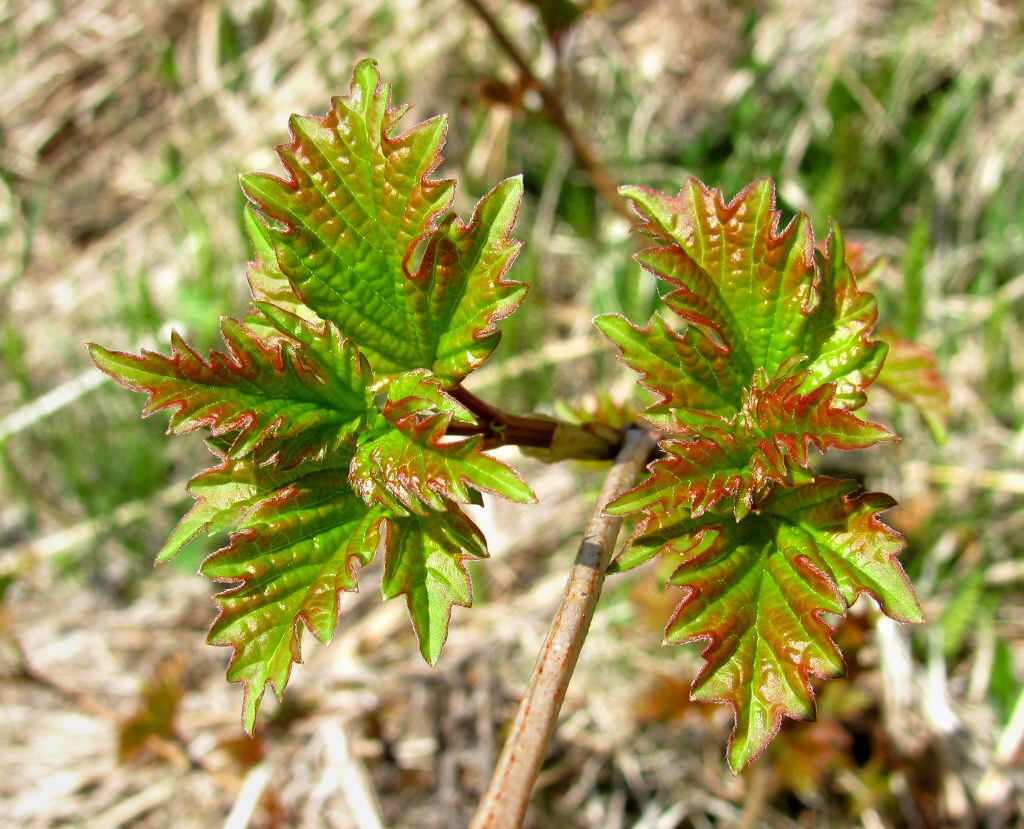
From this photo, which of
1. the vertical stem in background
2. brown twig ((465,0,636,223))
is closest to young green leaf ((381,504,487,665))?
the vertical stem in background

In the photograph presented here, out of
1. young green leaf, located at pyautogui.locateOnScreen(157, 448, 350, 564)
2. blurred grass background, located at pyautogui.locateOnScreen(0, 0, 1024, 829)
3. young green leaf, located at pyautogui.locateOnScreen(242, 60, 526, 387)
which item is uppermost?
young green leaf, located at pyautogui.locateOnScreen(242, 60, 526, 387)

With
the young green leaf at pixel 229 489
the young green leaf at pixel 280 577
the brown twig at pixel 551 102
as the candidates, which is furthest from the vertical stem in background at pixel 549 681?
the brown twig at pixel 551 102

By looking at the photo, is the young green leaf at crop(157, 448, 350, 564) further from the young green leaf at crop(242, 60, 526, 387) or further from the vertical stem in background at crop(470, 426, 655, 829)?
the vertical stem in background at crop(470, 426, 655, 829)

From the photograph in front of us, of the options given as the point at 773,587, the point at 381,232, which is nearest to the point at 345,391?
the point at 381,232

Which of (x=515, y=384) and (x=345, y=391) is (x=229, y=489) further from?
(x=515, y=384)

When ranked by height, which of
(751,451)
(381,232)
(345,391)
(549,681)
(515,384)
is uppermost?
(381,232)

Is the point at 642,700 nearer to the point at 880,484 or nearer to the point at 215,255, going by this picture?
the point at 880,484

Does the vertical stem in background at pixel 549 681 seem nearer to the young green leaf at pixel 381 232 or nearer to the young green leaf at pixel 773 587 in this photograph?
the young green leaf at pixel 773 587
